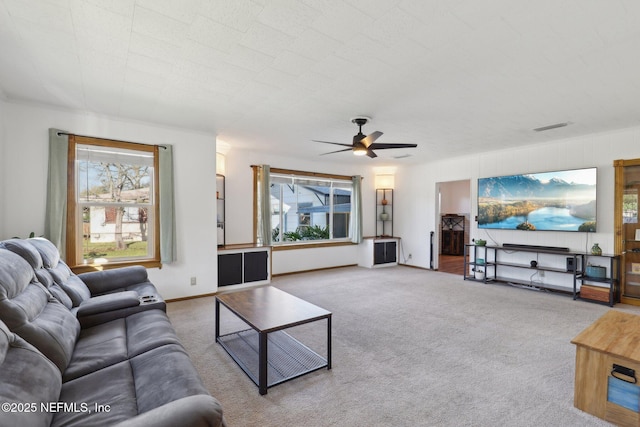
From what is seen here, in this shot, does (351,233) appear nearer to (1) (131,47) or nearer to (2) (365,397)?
(2) (365,397)

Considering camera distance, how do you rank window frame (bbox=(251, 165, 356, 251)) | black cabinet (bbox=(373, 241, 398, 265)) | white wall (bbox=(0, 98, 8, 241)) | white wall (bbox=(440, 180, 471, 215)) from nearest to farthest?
1. white wall (bbox=(0, 98, 8, 241))
2. window frame (bbox=(251, 165, 356, 251))
3. black cabinet (bbox=(373, 241, 398, 265))
4. white wall (bbox=(440, 180, 471, 215))

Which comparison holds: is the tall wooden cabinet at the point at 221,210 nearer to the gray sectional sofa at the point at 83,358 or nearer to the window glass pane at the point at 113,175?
the window glass pane at the point at 113,175

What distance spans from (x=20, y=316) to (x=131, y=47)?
194 cm

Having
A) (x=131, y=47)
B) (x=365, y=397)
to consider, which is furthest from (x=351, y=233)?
(x=131, y=47)

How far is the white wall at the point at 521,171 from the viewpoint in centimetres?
455

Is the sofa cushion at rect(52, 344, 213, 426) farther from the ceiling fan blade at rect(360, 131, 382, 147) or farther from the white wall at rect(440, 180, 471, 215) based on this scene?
the white wall at rect(440, 180, 471, 215)

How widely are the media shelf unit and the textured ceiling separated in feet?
6.89

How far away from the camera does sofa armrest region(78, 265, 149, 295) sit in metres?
3.02

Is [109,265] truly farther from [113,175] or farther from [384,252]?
[384,252]

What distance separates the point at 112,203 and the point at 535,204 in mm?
6730

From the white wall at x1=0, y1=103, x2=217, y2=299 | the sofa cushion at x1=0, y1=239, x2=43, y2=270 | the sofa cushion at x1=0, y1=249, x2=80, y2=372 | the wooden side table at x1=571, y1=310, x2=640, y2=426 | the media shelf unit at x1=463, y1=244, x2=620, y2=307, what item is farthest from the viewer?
the media shelf unit at x1=463, y1=244, x2=620, y2=307

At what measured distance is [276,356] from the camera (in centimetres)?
274

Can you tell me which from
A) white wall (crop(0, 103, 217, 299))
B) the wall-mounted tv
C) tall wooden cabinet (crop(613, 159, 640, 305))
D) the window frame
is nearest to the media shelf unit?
tall wooden cabinet (crop(613, 159, 640, 305))

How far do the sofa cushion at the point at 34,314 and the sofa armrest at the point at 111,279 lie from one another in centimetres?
90
